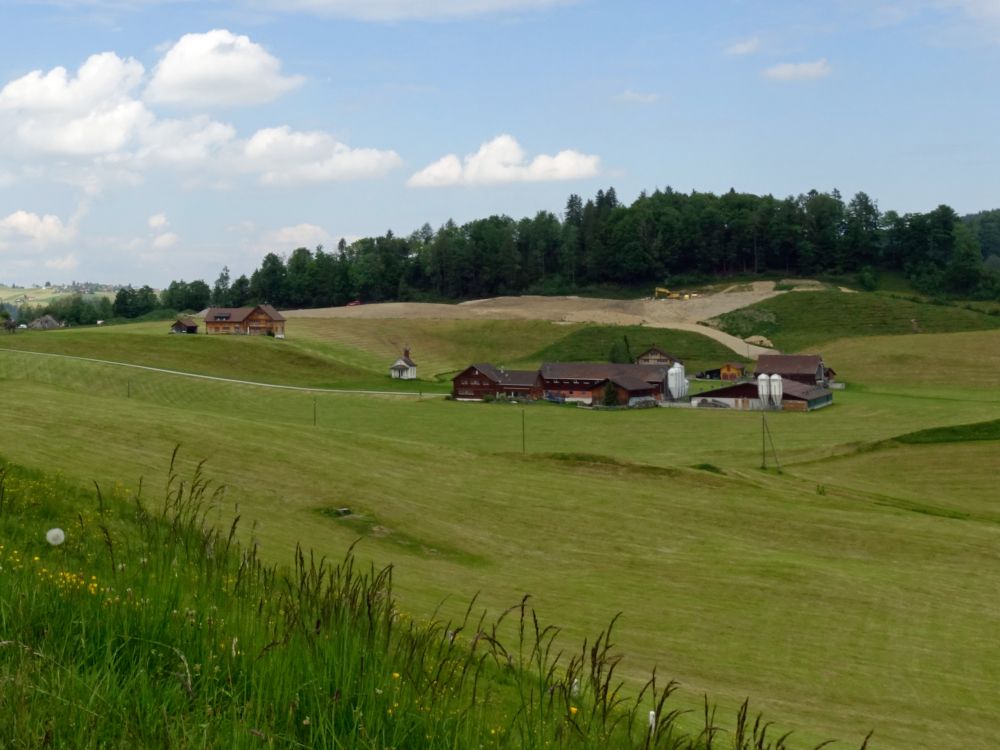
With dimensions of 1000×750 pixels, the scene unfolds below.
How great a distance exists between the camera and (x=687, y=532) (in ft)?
139

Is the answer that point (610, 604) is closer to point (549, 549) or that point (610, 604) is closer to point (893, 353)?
point (549, 549)

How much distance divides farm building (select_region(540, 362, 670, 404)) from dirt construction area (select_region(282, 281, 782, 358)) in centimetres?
3917

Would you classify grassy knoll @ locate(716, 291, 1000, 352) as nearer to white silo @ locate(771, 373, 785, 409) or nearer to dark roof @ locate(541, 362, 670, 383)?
dark roof @ locate(541, 362, 670, 383)

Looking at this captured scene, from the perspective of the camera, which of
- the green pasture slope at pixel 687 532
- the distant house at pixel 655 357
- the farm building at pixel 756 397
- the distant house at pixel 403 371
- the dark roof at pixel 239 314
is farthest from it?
the dark roof at pixel 239 314

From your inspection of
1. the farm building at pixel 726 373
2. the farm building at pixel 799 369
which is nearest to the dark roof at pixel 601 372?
the farm building at pixel 799 369

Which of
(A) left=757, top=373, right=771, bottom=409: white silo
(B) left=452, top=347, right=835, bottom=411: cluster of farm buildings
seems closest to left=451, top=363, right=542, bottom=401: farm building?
(B) left=452, top=347, right=835, bottom=411: cluster of farm buildings

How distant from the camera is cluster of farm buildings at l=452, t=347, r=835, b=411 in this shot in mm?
98438

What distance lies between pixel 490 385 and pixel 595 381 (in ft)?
36.4

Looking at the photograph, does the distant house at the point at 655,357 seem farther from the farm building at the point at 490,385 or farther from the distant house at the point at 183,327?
the distant house at the point at 183,327

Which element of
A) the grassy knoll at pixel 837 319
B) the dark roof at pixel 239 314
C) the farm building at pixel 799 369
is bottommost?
the farm building at pixel 799 369

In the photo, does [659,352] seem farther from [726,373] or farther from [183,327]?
[183,327]

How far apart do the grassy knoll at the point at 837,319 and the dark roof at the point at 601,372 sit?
123ft

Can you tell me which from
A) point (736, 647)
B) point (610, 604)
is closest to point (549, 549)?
point (610, 604)

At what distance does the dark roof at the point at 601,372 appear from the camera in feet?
354
